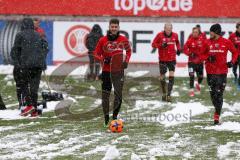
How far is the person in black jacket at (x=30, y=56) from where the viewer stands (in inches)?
513

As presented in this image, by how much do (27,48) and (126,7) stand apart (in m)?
12.0

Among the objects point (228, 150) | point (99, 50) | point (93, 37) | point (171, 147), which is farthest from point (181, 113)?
point (93, 37)

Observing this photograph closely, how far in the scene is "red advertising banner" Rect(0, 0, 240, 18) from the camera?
24.5 metres

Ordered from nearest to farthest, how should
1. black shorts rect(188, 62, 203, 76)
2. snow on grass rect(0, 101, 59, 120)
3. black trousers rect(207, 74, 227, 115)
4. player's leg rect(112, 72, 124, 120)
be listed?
player's leg rect(112, 72, 124, 120) < black trousers rect(207, 74, 227, 115) < snow on grass rect(0, 101, 59, 120) < black shorts rect(188, 62, 203, 76)

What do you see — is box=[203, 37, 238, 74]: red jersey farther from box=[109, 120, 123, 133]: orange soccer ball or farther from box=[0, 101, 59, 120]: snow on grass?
box=[0, 101, 59, 120]: snow on grass

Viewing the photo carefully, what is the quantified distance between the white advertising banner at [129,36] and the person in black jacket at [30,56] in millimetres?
11306

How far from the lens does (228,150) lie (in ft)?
29.5

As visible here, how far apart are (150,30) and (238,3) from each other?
12.7 ft

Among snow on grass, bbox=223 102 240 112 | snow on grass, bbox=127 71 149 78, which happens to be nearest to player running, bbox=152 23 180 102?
snow on grass, bbox=223 102 240 112

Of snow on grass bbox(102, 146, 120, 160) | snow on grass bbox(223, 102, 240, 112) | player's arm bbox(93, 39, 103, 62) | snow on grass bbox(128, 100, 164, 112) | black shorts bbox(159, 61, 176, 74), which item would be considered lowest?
snow on grass bbox(128, 100, 164, 112)

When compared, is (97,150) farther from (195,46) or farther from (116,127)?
(195,46)

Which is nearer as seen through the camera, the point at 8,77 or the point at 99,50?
the point at 99,50

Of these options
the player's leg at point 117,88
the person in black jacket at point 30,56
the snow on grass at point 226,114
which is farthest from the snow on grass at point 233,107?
the person in black jacket at point 30,56

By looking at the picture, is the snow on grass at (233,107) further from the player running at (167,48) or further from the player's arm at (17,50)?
the player's arm at (17,50)
